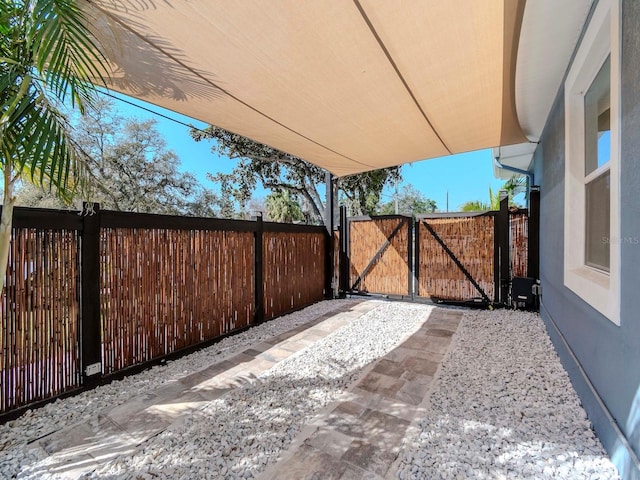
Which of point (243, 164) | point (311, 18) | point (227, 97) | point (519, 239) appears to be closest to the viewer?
point (311, 18)

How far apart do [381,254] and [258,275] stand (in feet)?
9.64

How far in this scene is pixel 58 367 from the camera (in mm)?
2576

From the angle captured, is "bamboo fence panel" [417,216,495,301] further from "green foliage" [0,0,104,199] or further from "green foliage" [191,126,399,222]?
"green foliage" [191,126,399,222]

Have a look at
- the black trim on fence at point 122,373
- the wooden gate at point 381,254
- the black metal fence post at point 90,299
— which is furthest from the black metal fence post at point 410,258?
the black metal fence post at point 90,299

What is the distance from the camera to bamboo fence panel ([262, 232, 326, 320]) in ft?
17.0

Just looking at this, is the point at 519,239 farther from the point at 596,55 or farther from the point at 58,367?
the point at 58,367

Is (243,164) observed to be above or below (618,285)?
above

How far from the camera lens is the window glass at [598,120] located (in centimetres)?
230

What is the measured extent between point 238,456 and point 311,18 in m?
2.91

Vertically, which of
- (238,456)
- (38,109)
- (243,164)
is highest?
(243,164)

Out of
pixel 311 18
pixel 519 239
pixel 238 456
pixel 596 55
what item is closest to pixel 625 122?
pixel 596 55

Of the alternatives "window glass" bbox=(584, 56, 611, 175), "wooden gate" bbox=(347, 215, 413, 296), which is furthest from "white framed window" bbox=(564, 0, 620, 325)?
"wooden gate" bbox=(347, 215, 413, 296)

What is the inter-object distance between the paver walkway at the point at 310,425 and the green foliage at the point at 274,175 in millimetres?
9663

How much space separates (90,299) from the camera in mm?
2781
